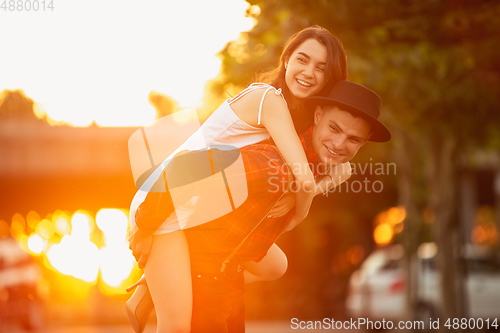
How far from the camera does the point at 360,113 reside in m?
2.37

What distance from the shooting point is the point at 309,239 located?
76.4ft

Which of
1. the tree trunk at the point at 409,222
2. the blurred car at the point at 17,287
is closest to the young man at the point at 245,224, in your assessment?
the tree trunk at the point at 409,222

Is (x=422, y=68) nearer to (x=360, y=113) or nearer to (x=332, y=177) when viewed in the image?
(x=332, y=177)

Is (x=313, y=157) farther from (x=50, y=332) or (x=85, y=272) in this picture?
(x=85, y=272)

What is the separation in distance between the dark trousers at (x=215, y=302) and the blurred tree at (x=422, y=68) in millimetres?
1194

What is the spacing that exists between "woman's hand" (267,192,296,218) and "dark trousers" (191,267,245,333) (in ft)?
1.01

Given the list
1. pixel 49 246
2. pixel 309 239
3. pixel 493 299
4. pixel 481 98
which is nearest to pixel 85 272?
pixel 49 246

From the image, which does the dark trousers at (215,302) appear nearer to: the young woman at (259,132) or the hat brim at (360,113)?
the young woman at (259,132)

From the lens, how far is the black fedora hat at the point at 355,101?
2354 mm

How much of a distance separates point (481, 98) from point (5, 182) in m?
17.0

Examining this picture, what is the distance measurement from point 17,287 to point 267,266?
9440 millimetres

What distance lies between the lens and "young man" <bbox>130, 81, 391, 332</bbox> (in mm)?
2318

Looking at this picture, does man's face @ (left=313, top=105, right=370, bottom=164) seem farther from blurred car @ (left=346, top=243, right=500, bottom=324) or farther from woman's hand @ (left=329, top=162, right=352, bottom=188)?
blurred car @ (left=346, top=243, right=500, bottom=324)

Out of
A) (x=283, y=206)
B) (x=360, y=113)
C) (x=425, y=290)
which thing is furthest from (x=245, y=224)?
(x=425, y=290)
